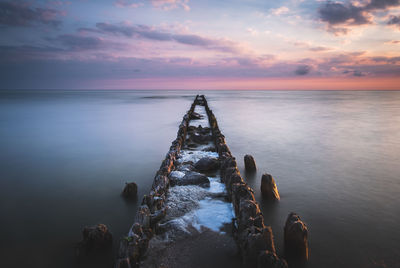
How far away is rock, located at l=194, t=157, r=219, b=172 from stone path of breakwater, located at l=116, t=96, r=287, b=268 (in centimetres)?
105

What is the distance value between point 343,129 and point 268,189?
52.2ft

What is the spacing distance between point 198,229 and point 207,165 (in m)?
3.18

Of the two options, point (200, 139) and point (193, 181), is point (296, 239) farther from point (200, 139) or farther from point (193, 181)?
point (200, 139)

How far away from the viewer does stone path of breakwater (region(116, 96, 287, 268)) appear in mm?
3381

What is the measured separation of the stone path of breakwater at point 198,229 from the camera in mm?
3381

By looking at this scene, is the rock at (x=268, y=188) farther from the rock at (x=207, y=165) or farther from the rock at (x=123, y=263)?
the rock at (x=123, y=263)

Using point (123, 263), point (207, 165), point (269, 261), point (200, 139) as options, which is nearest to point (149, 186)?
point (207, 165)

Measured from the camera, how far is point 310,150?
12.2 metres

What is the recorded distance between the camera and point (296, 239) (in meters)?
4.02

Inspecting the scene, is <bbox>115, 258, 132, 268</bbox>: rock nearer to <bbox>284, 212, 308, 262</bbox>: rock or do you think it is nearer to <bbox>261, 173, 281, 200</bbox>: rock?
<bbox>284, 212, 308, 262</bbox>: rock

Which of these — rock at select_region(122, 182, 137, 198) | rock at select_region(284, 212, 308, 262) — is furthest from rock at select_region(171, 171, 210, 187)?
rock at select_region(284, 212, 308, 262)

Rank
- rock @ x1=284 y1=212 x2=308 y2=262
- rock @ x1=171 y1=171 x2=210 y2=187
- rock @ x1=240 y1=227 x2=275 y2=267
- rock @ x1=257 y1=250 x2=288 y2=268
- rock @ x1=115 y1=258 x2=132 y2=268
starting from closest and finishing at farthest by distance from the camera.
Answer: rock @ x1=257 y1=250 x2=288 y2=268 → rock @ x1=115 y1=258 x2=132 y2=268 → rock @ x1=240 y1=227 x2=275 y2=267 → rock @ x1=284 y1=212 x2=308 y2=262 → rock @ x1=171 y1=171 x2=210 y2=187

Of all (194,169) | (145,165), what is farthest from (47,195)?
(194,169)

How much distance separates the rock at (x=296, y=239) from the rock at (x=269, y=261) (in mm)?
1080
